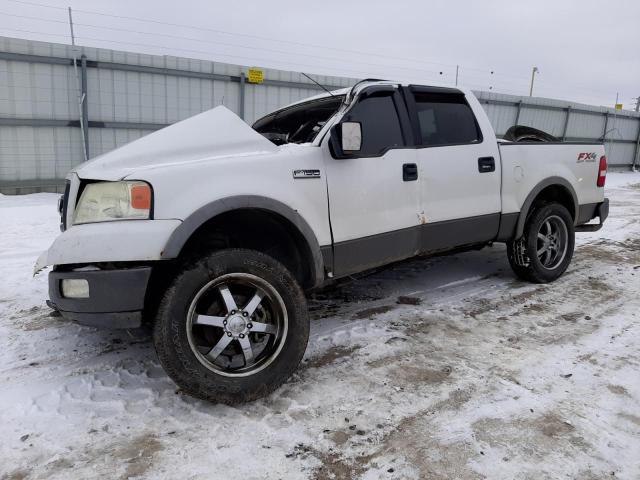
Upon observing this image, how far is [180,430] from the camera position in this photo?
7.73ft

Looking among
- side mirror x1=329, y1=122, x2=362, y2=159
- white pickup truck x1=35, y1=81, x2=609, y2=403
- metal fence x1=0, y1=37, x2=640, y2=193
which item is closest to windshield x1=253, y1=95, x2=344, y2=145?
white pickup truck x1=35, y1=81, x2=609, y2=403

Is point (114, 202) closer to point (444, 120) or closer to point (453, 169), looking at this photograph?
point (453, 169)

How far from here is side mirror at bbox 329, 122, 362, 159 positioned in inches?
115

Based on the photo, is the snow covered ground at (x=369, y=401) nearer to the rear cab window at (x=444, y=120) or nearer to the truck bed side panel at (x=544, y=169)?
the truck bed side panel at (x=544, y=169)

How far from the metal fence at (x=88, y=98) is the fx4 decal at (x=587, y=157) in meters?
7.55

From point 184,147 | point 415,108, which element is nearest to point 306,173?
point 184,147

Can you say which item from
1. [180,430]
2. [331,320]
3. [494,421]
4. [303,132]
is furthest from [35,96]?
[494,421]

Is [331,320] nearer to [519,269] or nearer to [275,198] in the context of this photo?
[275,198]

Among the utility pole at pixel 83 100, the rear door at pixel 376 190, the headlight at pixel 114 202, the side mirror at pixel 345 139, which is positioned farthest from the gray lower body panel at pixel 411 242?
the utility pole at pixel 83 100

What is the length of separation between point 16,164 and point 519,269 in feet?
31.9

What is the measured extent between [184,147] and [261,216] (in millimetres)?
621

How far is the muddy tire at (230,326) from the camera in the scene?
2400mm

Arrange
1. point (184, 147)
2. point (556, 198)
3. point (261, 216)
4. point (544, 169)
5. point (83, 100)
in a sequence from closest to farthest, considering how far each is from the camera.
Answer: point (184, 147), point (261, 216), point (544, 169), point (556, 198), point (83, 100)

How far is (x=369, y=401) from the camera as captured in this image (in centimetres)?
262
